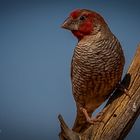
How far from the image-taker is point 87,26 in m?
3.27

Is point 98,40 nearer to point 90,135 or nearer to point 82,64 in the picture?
point 82,64

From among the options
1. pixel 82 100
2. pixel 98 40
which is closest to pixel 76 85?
pixel 82 100

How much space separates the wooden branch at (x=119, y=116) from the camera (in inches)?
122

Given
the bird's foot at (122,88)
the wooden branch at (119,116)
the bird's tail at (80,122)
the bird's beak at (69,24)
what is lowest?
the bird's tail at (80,122)

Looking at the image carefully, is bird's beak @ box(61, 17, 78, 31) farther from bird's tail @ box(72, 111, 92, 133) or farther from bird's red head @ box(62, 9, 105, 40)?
bird's tail @ box(72, 111, 92, 133)

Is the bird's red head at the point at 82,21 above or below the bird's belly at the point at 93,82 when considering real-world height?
above

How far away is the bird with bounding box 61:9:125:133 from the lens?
3.27 meters

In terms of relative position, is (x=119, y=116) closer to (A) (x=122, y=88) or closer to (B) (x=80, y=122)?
(A) (x=122, y=88)

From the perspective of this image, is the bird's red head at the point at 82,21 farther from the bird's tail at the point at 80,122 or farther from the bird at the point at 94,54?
the bird's tail at the point at 80,122

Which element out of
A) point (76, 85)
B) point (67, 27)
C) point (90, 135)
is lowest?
point (90, 135)

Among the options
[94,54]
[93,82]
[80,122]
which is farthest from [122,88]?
[80,122]

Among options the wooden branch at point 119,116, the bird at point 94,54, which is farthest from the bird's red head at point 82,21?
the wooden branch at point 119,116

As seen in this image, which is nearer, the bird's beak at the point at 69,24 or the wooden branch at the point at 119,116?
the wooden branch at the point at 119,116

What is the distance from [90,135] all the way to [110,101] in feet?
1.07
